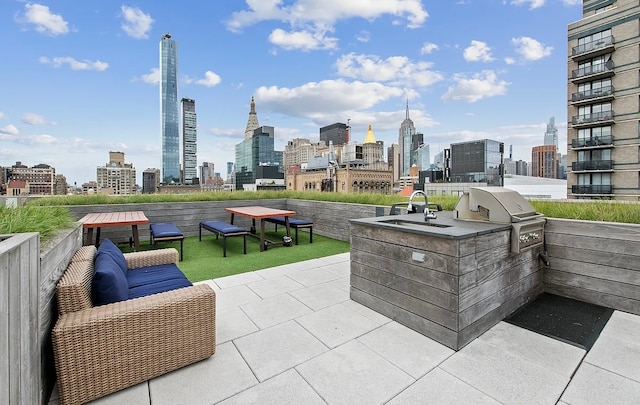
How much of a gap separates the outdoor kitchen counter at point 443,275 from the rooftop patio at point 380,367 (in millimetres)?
137

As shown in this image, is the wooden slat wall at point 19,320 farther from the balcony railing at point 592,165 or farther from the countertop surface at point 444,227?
the balcony railing at point 592,165

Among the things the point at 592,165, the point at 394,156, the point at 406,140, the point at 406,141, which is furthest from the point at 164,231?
the point at 406,140

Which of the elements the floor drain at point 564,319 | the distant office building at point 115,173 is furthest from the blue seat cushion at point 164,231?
the distant office building at point 115,173

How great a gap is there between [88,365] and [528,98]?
64.1 feet

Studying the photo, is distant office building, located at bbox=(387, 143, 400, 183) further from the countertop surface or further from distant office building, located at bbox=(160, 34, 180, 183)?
the countertop surface

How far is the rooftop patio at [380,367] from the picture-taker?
5.43ft

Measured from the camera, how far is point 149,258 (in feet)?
10.0

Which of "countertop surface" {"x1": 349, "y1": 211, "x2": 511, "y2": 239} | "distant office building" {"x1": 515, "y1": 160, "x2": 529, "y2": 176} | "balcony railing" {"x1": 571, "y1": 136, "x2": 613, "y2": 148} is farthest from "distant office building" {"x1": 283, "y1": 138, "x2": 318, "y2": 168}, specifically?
"countertop surface" {"x1": 349, "y1": 211, "x2": 511, "y2": 239}

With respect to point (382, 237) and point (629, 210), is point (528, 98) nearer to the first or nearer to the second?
point (629, 210)

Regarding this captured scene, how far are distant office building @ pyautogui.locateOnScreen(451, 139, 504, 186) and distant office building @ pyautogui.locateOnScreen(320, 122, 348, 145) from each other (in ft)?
212

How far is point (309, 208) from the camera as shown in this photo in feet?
24.7

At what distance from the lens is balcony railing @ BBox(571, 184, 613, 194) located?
21000 millimetres

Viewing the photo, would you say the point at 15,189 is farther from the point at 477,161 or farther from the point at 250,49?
the point at 477,161

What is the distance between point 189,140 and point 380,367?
453 feet
